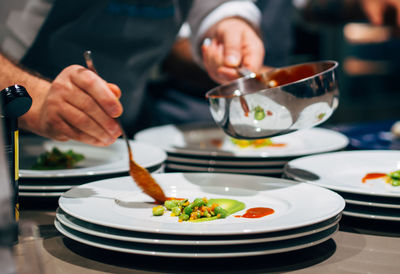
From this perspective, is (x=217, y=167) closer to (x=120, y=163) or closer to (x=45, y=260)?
(x=120, y=163)

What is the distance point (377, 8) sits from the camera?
7.11 feet

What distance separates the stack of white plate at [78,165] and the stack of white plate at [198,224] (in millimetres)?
71

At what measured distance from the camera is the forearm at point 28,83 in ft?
3.43

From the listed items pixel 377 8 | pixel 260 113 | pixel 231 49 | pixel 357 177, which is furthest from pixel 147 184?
pixel 377 8

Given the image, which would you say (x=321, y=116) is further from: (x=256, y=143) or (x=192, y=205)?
(x=256, y=143)

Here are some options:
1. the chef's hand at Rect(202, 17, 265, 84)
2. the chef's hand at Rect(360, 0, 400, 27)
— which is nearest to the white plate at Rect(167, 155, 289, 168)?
the chef's hand at Rect(202, 17, 265, 84)

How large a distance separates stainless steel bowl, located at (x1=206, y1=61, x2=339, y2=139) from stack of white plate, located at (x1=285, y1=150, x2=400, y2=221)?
11 centimetres

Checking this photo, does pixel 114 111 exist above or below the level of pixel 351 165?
above

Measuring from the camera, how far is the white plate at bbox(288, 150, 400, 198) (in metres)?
1.24

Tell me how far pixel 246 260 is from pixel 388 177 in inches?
21.2

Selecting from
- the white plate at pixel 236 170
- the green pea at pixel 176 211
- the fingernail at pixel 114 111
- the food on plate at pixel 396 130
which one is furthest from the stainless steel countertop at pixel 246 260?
the food on plate at pixel 396 130

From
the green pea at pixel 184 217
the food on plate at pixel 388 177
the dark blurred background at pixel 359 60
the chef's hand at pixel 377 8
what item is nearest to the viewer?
the green pea at pixel 184 217

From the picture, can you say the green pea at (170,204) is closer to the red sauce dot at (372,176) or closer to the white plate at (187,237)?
the white plate at (187,237)

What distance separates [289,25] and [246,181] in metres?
2.32
